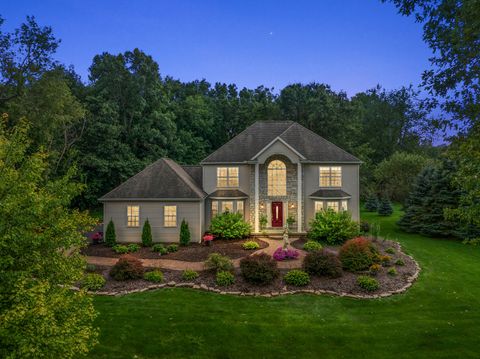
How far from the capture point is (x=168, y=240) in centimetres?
2388

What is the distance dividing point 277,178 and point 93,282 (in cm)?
1581

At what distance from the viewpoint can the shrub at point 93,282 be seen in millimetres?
14754

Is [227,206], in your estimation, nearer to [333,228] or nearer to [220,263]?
[333,228]

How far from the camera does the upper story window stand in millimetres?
26688

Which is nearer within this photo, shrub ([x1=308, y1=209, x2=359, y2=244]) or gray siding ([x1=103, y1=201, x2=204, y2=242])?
shrub ([x1=308, y1=209, x2=359, y2=244])

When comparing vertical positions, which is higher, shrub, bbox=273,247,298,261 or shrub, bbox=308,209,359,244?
shrub, bbox=308,209,359,244

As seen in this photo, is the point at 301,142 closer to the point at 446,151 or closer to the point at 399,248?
the point at 399,248

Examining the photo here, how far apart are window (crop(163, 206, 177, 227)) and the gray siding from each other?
0.21 metres

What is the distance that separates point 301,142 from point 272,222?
7039mm

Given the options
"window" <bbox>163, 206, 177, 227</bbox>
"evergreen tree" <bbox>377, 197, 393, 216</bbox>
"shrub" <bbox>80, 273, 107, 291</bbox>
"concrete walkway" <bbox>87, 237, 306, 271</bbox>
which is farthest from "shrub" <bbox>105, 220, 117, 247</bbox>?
"evergreen tree" <bbox>377, 197, 393, 216</bbox>

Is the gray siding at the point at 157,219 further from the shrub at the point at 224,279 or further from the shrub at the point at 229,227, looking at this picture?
the shrub at the point at 224,279

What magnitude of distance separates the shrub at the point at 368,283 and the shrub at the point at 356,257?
134 centimetres

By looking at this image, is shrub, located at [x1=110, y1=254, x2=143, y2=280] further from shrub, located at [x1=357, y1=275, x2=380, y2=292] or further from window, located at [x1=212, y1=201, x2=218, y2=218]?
window, located at [x1=212, y1=201, x2=218, y2=218]

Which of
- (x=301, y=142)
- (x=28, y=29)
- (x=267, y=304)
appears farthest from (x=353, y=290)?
(x=28, y=29)
